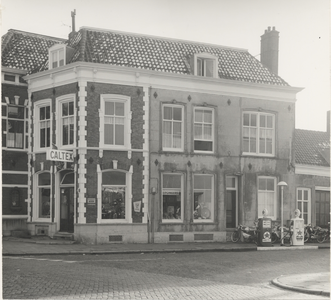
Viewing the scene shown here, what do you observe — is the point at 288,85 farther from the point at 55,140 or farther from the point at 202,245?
the point at 55,140

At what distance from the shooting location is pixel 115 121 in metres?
24.3

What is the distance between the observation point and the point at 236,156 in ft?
88.3

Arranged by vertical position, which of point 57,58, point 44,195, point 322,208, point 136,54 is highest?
point 136,54

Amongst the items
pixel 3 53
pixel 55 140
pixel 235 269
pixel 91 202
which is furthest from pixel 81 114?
pixel 235 269

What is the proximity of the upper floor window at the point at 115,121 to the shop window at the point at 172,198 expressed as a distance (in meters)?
2.70

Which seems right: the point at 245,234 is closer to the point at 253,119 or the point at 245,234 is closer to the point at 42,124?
the point at 253,119

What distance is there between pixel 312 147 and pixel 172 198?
10.6 metres

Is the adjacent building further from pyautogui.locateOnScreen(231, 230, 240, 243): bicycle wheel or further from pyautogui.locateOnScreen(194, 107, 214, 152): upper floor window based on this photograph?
pyautogui.locateOnScreen(231, 230, 240, 243): bicycle wheel

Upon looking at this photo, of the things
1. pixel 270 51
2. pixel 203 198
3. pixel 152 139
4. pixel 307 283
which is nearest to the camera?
pixel 307 283

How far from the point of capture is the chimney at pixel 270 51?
28.8 metres

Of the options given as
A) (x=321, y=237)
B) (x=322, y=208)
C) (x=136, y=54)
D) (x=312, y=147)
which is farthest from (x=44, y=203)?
(x=312, y=147)

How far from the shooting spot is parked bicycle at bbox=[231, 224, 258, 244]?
2575cm

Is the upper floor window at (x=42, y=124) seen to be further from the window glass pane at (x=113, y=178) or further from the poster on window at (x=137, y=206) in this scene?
the poster on window at (x=137, y=206)

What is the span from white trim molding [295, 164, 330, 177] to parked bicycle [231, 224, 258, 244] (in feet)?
18.1
